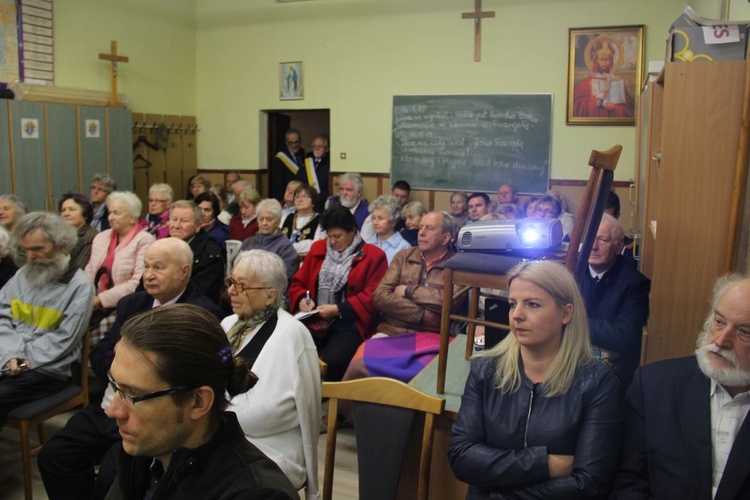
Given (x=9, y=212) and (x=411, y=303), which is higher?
(x=9, y=212)

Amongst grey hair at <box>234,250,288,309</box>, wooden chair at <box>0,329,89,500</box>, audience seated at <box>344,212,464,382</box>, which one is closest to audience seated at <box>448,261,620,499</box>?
grey hair at <box>234,250,288,309</box>

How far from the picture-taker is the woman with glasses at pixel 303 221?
5031 millimetres

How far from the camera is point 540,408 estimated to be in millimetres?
1857

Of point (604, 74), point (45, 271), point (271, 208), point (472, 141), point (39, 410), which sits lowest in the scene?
point (39, 410)

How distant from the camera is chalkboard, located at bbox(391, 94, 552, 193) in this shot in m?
6.63

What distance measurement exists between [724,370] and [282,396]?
1291 mm

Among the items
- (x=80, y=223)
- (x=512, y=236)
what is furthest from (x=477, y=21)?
(x=512, y=236)

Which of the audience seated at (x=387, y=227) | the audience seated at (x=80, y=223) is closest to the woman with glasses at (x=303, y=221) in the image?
the audience seated at (x=387, y=227)

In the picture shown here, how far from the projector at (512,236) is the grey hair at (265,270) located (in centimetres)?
67

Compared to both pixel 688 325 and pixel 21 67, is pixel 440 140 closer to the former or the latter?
pixel 21 67

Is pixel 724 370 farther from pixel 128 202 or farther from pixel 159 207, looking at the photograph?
pixel 159 207

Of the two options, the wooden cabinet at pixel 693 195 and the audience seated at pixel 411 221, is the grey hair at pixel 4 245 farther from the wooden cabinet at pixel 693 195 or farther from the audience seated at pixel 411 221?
the wooden cabinet at pixel 693 195

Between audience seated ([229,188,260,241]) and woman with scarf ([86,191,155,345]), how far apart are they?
68.5 inches

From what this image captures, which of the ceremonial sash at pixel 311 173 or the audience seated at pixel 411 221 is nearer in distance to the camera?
the audience seated at pixel 411 221
